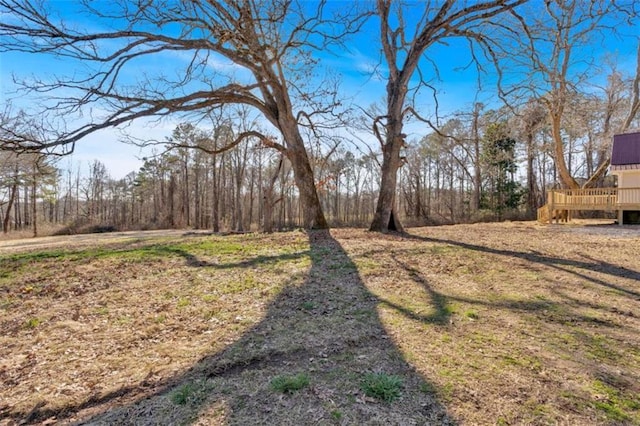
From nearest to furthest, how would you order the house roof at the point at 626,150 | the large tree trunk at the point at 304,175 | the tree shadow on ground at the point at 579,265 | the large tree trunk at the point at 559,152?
the tree shadow on ground at the point at 579,265 → the large tree trunk at the point at 304,175 → the house roof at the point at 626,150 → the large tree trunk at the point at 559,152

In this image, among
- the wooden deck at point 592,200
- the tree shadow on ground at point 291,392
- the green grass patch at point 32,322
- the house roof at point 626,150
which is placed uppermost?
the house roof at point 626,150

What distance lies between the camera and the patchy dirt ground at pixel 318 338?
6.68 feet

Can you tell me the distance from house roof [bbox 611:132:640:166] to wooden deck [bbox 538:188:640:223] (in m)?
1.98

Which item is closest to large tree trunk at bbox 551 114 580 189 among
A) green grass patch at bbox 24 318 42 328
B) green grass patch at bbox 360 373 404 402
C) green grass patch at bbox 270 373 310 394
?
green grass patch at bbox 360 373 404 402

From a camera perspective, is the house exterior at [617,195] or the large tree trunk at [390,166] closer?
the large tree trunk at [390,166]

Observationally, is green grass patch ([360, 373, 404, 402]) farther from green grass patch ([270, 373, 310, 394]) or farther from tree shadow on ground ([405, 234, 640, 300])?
tree shadow on ground ([405, 234, 640, 300])

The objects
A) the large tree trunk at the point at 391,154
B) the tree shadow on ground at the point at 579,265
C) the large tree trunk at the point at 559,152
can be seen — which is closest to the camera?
the tree shadow on ground at the point at 579,265

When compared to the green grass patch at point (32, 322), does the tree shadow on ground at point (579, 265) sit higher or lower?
higher

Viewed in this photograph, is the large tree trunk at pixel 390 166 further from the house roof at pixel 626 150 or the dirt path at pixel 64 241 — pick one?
the house roof at pixel 626 150

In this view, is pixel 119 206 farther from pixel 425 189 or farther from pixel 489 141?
pixel 489 141

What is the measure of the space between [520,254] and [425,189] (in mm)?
25742

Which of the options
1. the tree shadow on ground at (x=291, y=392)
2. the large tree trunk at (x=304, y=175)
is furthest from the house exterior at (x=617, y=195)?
the tree shadow on ground at (x=291, y=392)

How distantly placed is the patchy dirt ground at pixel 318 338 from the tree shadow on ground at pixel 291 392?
1 centimetres

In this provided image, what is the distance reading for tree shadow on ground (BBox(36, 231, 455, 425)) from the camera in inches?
76.2
